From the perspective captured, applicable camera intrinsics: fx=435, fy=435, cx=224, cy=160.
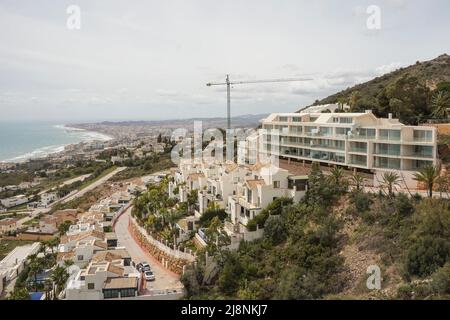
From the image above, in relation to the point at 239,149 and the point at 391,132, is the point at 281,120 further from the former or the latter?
the point at 391,132

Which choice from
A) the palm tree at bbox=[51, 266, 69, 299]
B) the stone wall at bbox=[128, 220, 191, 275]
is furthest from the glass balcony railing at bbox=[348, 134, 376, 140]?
the palm tree at bbox=[51, 266, 69, 299]

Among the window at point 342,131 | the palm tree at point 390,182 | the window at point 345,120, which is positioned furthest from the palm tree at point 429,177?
the window at point 345,120

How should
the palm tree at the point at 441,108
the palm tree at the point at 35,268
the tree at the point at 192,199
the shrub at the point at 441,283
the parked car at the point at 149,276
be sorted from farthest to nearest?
1. the tree at the point at 192,199
2. the palm tree at the point at 441,108
3. the palm tree at the point at 35,268
4. the parked car at the point at 149,276
5. the shrub at the point at 441,283

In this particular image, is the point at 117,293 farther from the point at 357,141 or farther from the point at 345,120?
the point at 345,120

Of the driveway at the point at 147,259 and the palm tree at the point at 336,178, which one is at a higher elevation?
the palm tree at the point at 336,178

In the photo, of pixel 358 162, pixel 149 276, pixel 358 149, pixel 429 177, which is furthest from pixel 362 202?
pixel 149 276

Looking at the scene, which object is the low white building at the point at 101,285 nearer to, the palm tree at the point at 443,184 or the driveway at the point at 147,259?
the driveway at the point at 147,259
